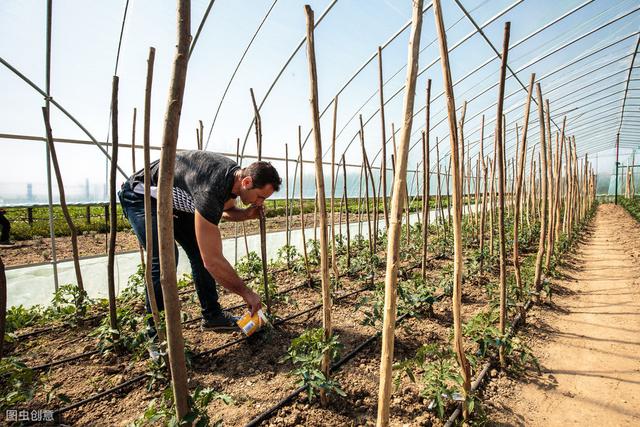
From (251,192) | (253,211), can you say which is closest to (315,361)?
(251,192)

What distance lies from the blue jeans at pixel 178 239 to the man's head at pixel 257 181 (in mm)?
636

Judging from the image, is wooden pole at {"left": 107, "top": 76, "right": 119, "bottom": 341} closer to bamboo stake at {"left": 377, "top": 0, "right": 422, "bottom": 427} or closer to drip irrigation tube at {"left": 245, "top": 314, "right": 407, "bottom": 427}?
drip irrigation tube at {"left": 245, "top": 314, "right": 407, "bottom": 427}

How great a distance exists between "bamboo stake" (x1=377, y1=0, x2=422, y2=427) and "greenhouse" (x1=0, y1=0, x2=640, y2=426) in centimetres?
1

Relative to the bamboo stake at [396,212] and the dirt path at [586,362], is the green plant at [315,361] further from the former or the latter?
the dirt path at [586,362]

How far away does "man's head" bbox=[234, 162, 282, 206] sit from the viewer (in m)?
2.21

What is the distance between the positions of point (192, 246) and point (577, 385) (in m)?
3.21

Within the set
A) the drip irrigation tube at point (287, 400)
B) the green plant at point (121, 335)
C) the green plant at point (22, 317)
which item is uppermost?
the green plant at point (121, 335)

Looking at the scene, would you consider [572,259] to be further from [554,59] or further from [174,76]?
[174,76]

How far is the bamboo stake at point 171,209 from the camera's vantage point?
3.41ft

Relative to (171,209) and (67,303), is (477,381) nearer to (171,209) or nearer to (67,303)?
(171,209)

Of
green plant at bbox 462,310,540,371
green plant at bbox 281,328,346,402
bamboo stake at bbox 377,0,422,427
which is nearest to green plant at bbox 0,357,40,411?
green plant at bbox 281,328,346,402

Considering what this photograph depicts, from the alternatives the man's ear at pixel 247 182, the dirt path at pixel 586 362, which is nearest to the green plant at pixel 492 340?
the dirt path at pixel 586 362

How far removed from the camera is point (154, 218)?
7.89 feet

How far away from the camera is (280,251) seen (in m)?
5.14
